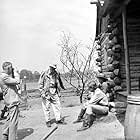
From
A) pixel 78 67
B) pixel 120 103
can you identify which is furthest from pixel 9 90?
pixel 78 67

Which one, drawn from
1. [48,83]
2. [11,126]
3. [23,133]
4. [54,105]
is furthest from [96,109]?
[11,126]

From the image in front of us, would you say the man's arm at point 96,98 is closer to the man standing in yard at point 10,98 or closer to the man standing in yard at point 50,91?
the man standing in yard at point 50,91

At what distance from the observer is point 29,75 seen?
136 feet

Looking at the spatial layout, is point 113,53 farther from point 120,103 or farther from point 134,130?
point 134,130

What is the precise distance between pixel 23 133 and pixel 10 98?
176 cm

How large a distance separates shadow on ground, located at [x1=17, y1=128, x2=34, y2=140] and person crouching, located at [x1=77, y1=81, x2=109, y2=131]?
1454mm

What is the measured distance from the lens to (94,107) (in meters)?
6.71

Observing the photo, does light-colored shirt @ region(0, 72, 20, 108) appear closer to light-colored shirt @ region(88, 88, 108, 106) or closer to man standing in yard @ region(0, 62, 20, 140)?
man standing in yard @ region(0, 62, 20, 140)

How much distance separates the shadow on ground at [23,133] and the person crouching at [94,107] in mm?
1454

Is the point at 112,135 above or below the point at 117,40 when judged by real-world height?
below

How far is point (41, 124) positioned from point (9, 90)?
2.75 meters

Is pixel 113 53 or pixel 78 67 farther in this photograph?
pixel 78 67

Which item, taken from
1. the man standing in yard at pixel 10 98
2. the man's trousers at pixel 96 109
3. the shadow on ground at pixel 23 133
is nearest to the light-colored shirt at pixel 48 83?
the shadow on ground at pixel 23 133

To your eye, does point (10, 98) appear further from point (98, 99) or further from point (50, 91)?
point (98, 99)
